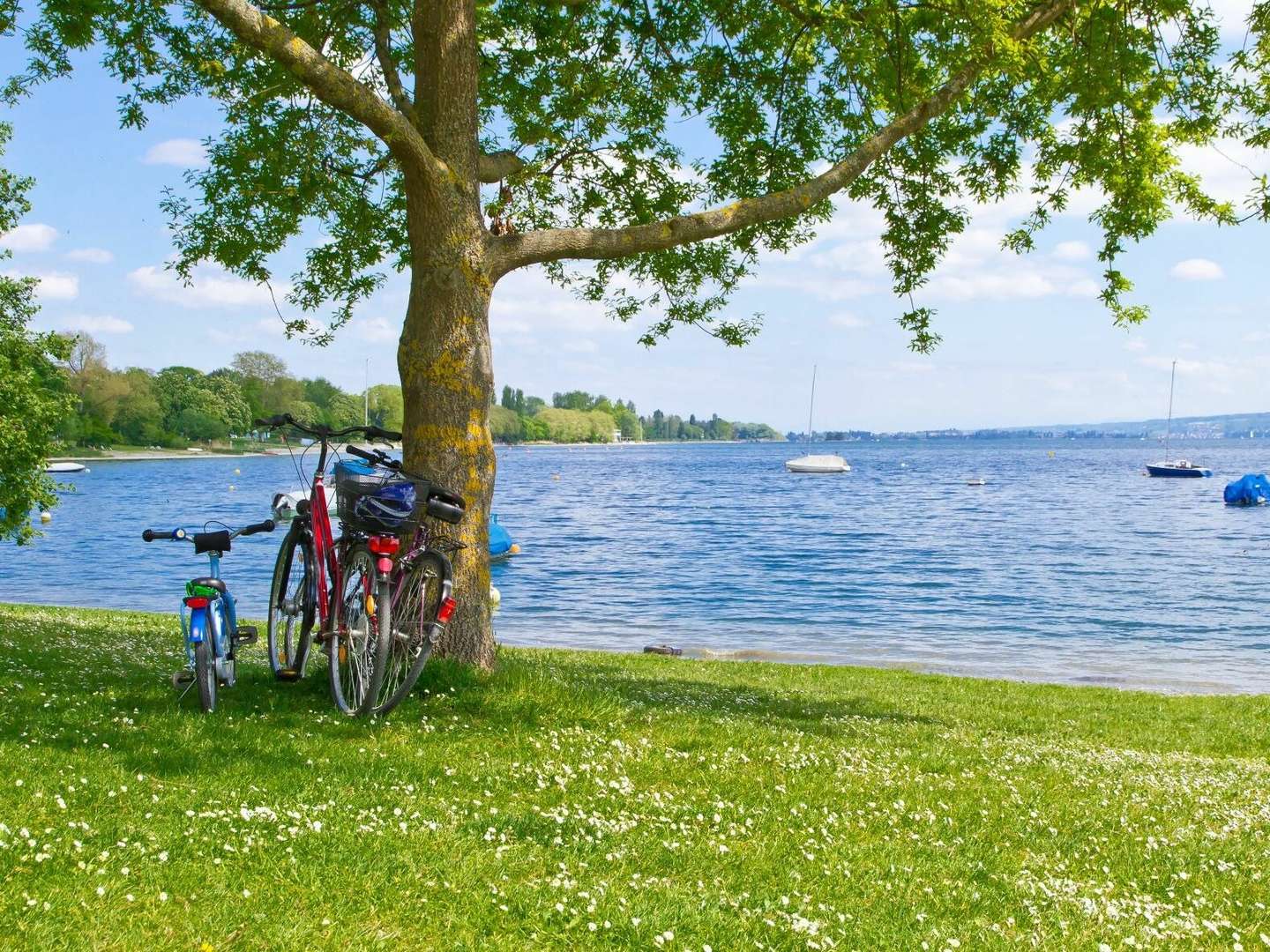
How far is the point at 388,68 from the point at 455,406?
4.47 metres

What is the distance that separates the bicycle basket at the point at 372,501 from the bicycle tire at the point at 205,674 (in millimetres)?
1554

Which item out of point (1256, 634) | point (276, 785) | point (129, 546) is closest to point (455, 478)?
point (276, 785)

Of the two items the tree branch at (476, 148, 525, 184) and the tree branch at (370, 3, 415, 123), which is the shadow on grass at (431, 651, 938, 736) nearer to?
the tree branch at (476, 148, 525, 184)

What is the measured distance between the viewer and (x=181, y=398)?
171 metres

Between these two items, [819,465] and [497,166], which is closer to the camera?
[497,166]

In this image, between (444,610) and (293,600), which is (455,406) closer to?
(293,600)

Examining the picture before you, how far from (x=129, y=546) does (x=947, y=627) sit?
44404 mm

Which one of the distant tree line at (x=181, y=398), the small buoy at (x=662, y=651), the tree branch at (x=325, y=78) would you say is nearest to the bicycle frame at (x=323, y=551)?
the tree branch at (x=325, y=78)

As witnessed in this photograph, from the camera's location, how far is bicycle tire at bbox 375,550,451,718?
8.39 m

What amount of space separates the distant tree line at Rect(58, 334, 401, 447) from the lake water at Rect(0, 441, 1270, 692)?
58.5 meters

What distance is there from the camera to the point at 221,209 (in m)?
13.8

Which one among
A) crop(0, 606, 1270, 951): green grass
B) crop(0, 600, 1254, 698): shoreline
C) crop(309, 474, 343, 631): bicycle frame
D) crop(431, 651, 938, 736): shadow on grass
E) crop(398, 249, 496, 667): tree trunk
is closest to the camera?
crop(0, 606, 1270, 951): green grass

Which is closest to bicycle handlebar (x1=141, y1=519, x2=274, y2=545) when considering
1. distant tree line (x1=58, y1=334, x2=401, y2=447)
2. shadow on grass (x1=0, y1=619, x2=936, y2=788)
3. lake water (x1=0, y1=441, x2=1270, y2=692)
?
shadow on grass (x1=0, y1=619, x2=936, y2=788)

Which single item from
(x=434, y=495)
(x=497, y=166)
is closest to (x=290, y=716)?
(x=434, y=495)
